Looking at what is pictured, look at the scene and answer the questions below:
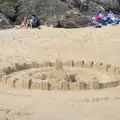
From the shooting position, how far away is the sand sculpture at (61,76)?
315 inches

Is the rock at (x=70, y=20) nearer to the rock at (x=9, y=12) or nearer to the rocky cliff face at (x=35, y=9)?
the rocky cliff face at (x=35, y=9)

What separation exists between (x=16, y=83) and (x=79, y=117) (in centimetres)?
233

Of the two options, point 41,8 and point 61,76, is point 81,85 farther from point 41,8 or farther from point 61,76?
point 41,8

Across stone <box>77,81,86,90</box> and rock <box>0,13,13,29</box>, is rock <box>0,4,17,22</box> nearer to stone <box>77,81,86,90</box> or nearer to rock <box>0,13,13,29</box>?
rock <box>0,13,13,29</box>

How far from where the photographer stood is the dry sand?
Answer: 21.0 ft

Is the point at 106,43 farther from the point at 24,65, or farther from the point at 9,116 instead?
the point at 9,116

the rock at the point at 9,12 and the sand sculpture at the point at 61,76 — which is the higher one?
the sand sculpture at the point at 61,76

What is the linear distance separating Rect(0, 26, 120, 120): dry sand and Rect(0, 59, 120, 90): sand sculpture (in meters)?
0.22

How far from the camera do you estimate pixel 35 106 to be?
6727mm

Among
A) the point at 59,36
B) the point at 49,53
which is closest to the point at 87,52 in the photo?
the point at 49,53

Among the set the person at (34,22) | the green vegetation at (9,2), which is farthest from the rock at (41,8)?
the person at (34,22)

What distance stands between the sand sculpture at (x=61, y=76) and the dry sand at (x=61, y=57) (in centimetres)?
22

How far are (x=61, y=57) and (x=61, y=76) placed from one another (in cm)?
370

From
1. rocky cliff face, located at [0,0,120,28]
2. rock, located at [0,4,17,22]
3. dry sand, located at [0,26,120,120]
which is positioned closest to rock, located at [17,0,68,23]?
rocky cliff face, located at [0,0,120,28]
